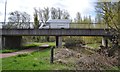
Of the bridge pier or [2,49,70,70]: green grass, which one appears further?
the bridge pier

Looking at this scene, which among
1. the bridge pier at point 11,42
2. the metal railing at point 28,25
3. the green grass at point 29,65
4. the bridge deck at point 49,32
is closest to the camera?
the green grass at point 29,65

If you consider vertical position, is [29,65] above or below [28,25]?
below

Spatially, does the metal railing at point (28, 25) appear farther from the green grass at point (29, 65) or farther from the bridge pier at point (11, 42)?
the green grass at point (29, 65)

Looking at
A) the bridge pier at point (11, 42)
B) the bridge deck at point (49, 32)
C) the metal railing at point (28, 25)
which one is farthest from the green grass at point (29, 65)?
the bridge pier at point (11, 42)

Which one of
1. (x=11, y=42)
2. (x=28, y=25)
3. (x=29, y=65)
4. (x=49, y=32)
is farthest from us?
(x=11, y=42)

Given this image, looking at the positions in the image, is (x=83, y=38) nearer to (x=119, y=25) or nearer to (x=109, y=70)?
(x=119, y=25)

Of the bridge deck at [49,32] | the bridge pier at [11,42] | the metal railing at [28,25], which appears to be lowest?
the bridge pier at [11,42]

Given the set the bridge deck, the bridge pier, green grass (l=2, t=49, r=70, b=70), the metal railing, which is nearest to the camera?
green grass (l=2, t=49, r=70, b=70)

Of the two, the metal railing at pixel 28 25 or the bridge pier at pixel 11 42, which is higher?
the metal railing at pixel 28 25

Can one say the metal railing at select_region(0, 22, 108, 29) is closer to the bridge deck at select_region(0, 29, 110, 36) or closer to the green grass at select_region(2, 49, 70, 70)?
the bridge deck at select_region(0, 29, 110, 36)

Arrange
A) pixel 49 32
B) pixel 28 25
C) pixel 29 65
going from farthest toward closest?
pixel 28 25, pixel 49 32, pixel 29 65

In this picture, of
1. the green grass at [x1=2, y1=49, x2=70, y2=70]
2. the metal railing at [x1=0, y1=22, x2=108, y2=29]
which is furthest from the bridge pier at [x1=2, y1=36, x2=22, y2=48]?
the green grass at [x1=2, y1=49, x2=70, y2=70]

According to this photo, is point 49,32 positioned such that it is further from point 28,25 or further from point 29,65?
point 29,65

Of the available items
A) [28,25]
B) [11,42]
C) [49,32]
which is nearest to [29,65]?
[49,32]
